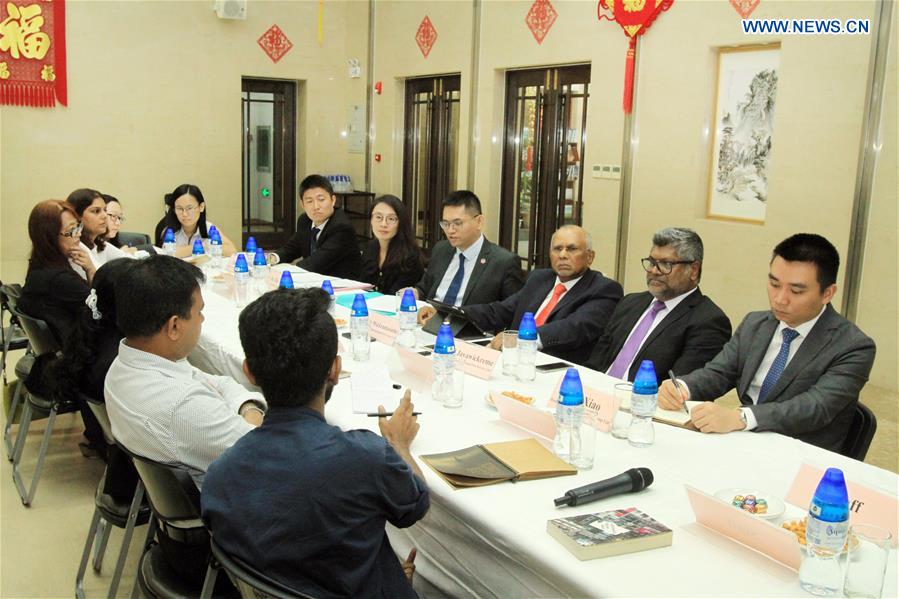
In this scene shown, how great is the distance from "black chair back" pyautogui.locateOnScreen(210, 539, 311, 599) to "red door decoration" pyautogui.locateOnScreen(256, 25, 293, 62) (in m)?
8.54

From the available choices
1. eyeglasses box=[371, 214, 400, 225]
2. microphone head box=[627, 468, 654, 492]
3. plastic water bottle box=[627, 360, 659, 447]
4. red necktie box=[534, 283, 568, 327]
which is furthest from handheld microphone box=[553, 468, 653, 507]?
eyeglasses box=[371, 214, 400, 225]

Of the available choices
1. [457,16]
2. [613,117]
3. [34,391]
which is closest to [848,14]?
[613,117]

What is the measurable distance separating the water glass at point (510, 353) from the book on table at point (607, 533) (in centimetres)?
119

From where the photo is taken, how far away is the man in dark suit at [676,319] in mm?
3094

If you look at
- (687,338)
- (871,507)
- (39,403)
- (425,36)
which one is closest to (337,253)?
(39,403)

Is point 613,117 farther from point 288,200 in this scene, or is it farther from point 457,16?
point 288,200

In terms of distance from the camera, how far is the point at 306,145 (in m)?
9.66

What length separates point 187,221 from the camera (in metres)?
6.03

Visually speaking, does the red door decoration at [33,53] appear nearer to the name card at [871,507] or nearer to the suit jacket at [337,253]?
the suit jacket at [337,253]

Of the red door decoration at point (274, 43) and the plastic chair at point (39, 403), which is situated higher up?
the red door decoration at point (274, 43)

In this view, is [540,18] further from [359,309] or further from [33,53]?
[33,53]

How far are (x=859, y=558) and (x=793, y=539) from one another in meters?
0.15

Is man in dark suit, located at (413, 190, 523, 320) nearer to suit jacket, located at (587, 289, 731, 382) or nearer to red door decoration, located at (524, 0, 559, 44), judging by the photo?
suit jacket, located at (587, 289, 731, 382)

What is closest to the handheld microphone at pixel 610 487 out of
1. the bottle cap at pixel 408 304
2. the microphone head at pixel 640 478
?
the microphone head at pixel 640 478
